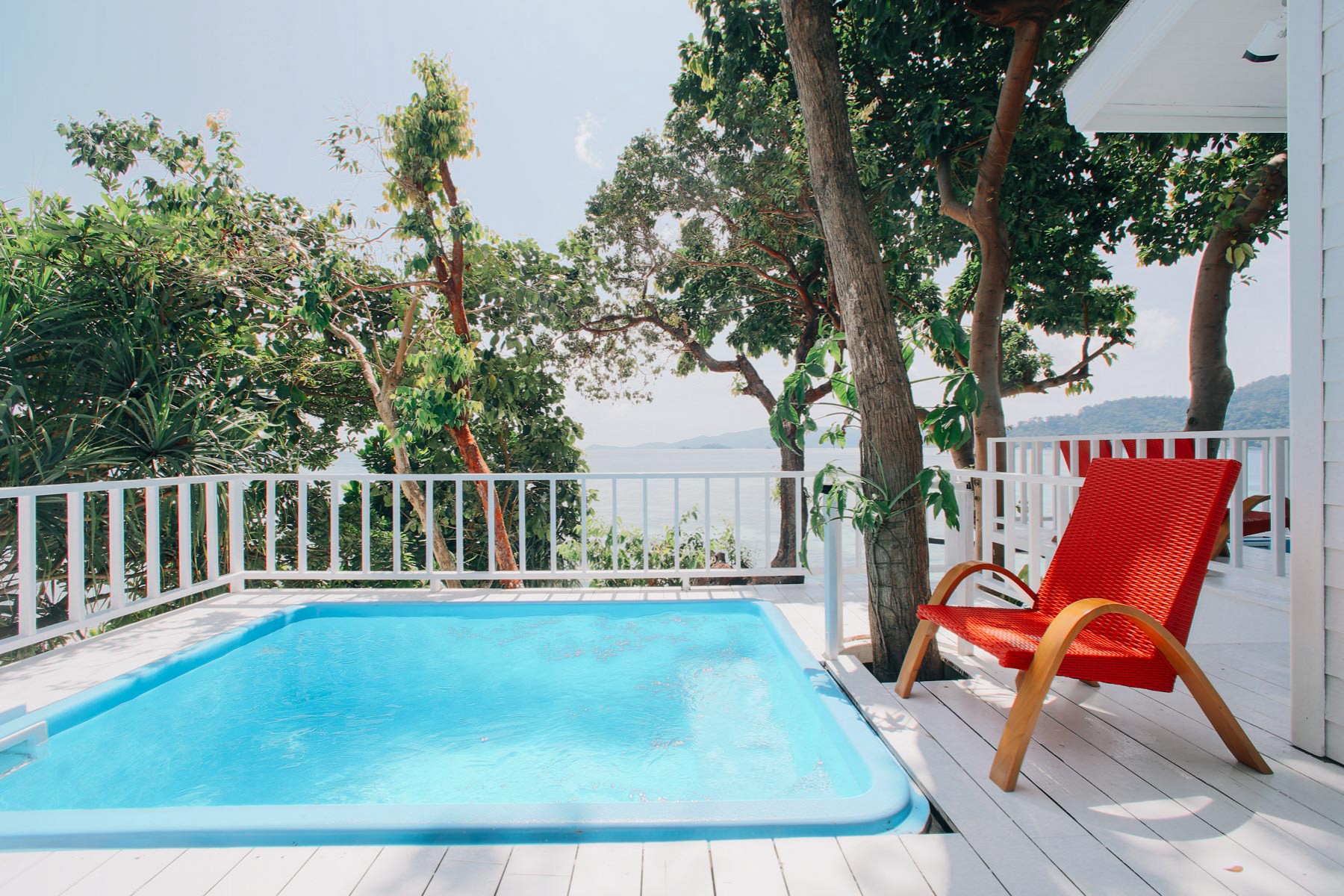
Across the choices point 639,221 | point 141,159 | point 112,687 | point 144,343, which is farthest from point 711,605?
point 141,159

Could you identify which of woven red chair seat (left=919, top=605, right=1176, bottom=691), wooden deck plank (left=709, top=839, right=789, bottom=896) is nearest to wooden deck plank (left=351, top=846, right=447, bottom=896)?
wooden deck plank (left=709, top=839, right=789, bottom=896)

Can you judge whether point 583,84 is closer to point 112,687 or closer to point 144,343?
point 144,343

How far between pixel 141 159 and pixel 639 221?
21.4 ft

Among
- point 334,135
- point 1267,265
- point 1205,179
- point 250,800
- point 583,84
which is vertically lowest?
point 250,800

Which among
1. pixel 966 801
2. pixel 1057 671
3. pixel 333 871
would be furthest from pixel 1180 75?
pixel 333 871

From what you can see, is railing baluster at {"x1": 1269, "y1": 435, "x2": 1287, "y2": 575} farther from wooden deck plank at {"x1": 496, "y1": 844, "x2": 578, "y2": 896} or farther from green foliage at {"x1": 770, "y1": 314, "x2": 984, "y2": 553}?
wooden deck plank at {"x1": 496, "y1": 844, "x2": 578, "y2": 896}

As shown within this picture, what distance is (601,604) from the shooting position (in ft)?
13.7

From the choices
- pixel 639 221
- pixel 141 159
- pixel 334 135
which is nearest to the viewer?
pixel 334 135

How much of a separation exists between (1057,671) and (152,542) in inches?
180

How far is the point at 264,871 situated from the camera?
1.54 meters

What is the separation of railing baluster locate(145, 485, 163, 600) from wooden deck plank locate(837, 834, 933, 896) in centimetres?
405

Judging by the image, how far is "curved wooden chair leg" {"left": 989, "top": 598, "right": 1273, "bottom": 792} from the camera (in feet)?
6.01

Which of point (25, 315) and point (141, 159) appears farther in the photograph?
point (141, 159)

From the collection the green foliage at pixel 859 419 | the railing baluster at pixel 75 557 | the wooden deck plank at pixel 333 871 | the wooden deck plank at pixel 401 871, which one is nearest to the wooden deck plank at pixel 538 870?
the wooden deck plank at pixel 401 871
